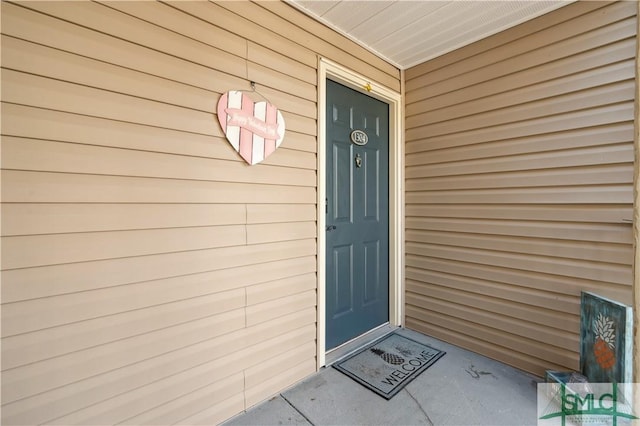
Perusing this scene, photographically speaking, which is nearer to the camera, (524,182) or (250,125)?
(250,125)

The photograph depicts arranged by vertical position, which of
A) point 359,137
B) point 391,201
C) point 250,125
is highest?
point 359,137

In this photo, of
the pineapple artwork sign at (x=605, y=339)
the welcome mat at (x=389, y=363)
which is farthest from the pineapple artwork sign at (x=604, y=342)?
the welcome mat at (x=389, y=363)

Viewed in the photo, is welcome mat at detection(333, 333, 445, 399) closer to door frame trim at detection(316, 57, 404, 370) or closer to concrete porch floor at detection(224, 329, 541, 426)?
concrete porch floor at detection(224, 329, 541, 426)

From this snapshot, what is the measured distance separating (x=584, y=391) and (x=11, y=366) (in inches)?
106

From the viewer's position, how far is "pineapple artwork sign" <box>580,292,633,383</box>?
1.44m

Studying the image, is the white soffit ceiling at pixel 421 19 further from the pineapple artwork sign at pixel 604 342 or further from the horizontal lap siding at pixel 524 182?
the pineapple artwork sign at pixel 604 342

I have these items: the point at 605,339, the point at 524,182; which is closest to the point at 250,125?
the point at 524,182

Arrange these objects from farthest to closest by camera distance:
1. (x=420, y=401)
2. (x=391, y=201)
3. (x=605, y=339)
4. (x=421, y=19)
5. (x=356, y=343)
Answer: (x=391, y=201), (x=356, y=343), (x=421, y=19), (x=420, y=401), (x=605, y=339)

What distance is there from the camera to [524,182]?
1.92 metres

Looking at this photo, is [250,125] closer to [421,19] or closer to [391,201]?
[421,19]

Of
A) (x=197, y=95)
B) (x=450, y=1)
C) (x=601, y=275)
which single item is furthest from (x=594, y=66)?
(x=197, y=95)

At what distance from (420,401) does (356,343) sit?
2.41 feet

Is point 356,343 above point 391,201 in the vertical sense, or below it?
below

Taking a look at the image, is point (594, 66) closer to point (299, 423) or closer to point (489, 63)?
point (489, 63)
